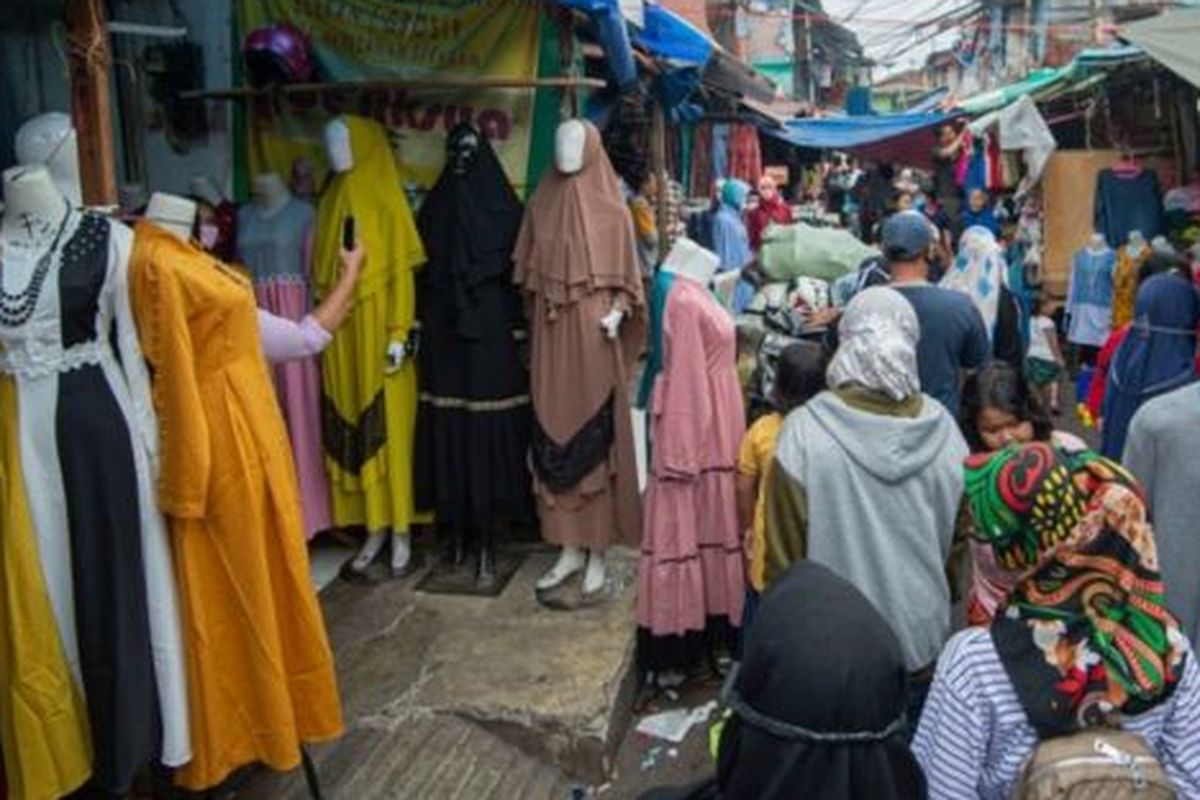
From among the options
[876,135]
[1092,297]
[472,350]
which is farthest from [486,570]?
[876,135]

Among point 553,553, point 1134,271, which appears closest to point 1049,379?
point 1134,271

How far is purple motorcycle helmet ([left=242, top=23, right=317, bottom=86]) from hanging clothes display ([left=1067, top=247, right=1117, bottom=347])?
658 centimetres

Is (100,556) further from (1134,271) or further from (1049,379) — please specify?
(1134,271)

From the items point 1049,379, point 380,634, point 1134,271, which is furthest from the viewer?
point 1134,271

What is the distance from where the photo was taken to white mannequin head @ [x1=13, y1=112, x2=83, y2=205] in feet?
9.39

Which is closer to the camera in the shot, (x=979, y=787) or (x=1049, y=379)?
(x=979, y=787)

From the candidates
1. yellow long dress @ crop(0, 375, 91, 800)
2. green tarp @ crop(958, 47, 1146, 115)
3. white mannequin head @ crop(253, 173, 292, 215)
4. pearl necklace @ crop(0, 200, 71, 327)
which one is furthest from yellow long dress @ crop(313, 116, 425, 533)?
green tarp @ crop(958, 47, 1146, 115)

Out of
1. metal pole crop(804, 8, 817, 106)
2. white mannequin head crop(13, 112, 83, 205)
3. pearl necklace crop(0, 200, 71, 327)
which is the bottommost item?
pearl necklace crop(0, 200, 71, 327)

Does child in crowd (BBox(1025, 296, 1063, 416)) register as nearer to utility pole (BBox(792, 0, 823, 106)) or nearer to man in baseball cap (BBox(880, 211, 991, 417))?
man in baseball cap (BBox(880, 211, 991, 417))

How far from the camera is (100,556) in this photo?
278cm

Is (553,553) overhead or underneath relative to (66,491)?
underneath

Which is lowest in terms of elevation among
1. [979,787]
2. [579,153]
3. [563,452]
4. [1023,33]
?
[979,787]

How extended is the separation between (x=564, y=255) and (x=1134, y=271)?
5.59 meters

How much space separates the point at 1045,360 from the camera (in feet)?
25.9
